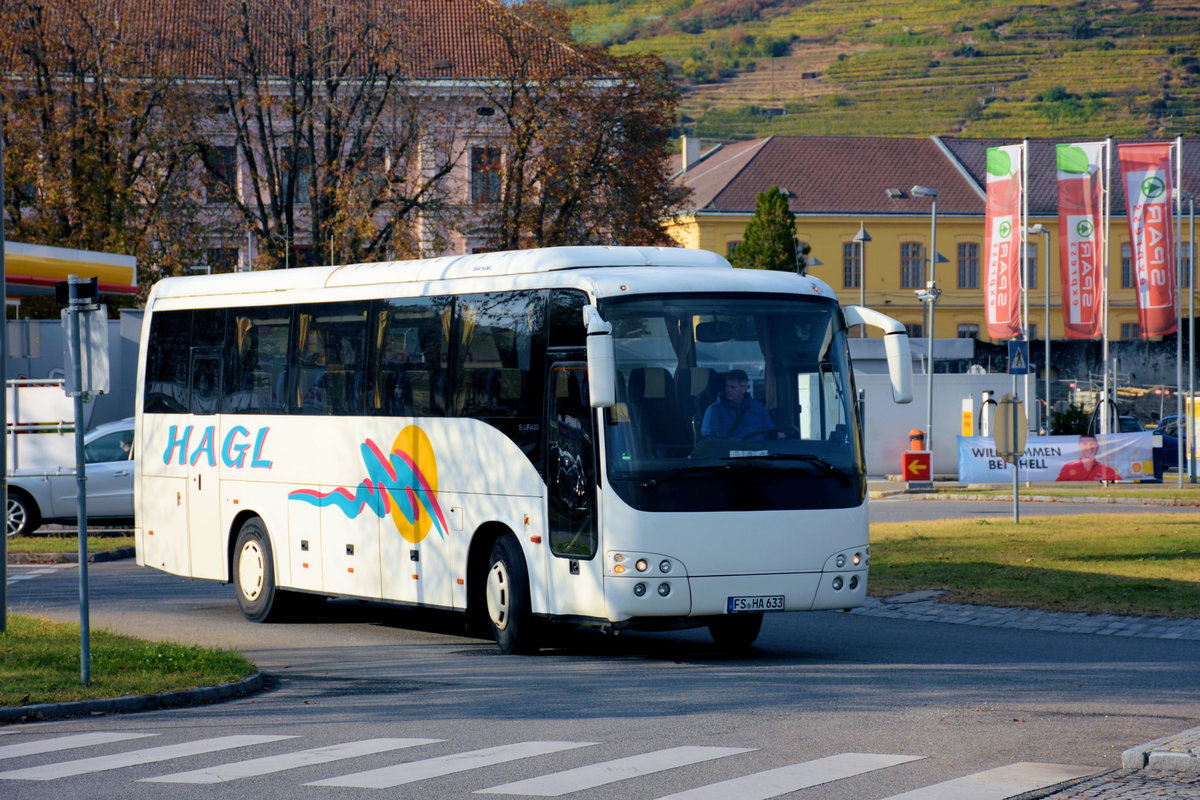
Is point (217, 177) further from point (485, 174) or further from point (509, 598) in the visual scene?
point (509, 598)

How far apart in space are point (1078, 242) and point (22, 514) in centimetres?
2853

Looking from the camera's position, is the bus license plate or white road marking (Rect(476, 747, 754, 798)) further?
the bus license plate

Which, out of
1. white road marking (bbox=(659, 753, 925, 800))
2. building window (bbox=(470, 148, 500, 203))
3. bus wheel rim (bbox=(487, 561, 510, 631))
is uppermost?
building window (bbox=(470, 148, 500, 203))

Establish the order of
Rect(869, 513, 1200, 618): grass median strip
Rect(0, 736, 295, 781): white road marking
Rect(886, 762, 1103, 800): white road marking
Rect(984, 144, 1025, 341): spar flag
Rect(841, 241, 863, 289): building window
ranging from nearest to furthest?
Rect(886, 762, 1103, 800): white road marking → Rect(0, 736, 295, 781): white road marking → Rect(869, 513, 1200, 618): grass median strip → Rect(984, 144, 1025, 341): spar flag → Rect(841, 241, 863, 289): building window

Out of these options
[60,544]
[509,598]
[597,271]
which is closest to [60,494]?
[60,544]

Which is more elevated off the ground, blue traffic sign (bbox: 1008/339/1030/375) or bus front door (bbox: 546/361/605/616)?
blue traffic sign (bbox: 1008/339/1030/375)

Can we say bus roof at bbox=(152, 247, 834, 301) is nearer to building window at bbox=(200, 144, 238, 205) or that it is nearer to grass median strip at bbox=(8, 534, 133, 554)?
grass median strip at bbox=(8, 534, 133, 554)

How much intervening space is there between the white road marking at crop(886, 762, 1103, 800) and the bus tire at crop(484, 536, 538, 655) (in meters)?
5.42

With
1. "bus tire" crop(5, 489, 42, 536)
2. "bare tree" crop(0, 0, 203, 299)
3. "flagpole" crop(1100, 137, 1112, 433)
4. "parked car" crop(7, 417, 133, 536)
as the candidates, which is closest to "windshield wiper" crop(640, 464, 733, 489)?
"parked car" crop(7, 417, 133, 536)

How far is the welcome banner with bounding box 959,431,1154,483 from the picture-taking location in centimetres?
3766

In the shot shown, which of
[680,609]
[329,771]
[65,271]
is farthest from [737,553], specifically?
[65,271]

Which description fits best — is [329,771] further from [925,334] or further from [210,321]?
[925,334]

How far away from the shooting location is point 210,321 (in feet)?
56.3

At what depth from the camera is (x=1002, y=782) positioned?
7992mm
